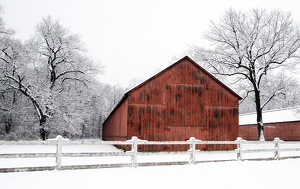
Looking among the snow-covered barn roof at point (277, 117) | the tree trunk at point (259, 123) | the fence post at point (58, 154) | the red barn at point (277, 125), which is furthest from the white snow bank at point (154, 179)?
the snow-covered barn roof at point (277, 117)

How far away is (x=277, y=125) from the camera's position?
109 feet

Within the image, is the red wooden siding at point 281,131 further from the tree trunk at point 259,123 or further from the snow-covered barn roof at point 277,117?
the tree trunk at point 259,123

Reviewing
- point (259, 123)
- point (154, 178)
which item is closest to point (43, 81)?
point (259, 123)

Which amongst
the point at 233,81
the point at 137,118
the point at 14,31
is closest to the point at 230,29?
the point at 233,81

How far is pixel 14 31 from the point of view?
2652cm

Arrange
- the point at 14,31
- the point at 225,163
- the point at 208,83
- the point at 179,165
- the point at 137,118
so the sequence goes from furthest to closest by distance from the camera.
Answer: the point at 14,31 < the point at 208,83 < the point at 137,118 < the point at 225,163 < the point at 179,165

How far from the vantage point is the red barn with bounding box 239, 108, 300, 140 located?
100ft

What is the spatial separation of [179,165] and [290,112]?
1163 inches

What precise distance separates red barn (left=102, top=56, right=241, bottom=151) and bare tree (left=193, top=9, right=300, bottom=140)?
969 cm

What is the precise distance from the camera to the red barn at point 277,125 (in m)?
30.6

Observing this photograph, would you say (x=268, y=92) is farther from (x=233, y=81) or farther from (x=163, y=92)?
(x=163, y=92)

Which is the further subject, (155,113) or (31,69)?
(31,69)

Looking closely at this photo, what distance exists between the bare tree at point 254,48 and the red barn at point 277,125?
15.7 ft

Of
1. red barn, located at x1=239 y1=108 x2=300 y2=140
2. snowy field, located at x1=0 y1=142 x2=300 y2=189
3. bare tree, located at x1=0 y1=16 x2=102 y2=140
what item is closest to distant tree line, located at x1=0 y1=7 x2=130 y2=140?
bare tree, located at x1=0 y1=16 x2=102 y2=140
